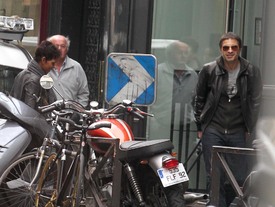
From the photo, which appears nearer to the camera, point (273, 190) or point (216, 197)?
point (273, 190)

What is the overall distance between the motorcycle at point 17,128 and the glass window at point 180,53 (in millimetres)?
2935

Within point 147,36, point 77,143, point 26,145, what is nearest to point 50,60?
point 26,145

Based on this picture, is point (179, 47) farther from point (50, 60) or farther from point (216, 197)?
point (216, 197)

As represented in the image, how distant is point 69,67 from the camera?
30.6 feet

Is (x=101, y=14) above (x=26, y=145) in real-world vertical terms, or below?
above

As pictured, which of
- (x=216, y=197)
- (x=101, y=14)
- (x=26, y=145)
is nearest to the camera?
(x=216, y=197)

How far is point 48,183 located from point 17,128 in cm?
70

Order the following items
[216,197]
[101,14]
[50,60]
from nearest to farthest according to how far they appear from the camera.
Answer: [216,197]
[50,60]
[101,14]

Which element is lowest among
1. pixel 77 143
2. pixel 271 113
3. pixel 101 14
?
pixel 77 143

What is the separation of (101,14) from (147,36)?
117 cm

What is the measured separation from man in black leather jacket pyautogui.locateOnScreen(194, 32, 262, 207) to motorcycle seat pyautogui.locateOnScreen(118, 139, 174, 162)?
163 cm

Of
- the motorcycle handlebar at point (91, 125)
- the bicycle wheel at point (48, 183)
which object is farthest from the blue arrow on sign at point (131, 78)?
the motorcycle handlebar at point (91, 125)

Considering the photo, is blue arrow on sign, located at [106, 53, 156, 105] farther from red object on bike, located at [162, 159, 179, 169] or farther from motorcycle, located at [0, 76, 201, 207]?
red object on bike, located at [162, 159, 179, 169]

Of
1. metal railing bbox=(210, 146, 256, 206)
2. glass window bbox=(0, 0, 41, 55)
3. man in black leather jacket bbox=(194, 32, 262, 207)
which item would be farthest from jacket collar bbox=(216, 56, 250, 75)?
glass window bbox=(0, 0, 41, 55)
